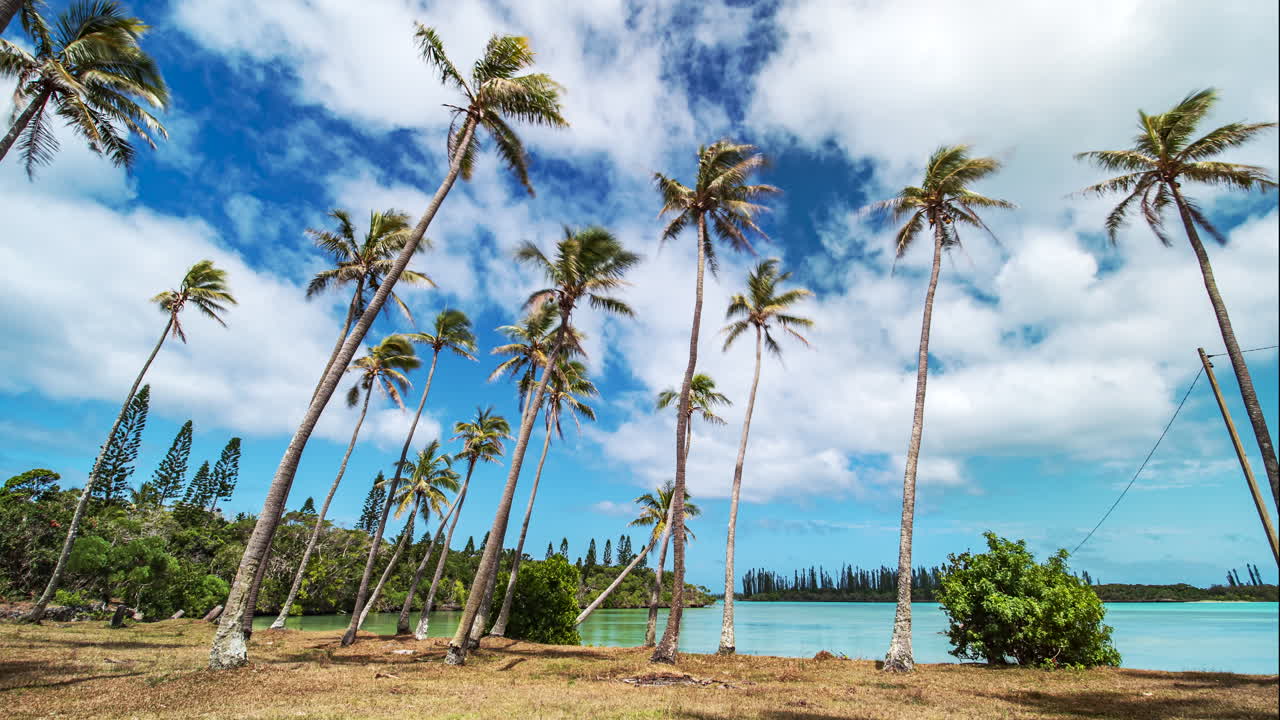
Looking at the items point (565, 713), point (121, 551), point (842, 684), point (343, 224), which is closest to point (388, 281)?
point (343, 224)

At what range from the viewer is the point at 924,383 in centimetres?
Answer: 1903

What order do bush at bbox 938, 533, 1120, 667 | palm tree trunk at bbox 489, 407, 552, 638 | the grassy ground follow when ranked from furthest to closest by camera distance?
palm tree trunk at bbox 489, 407, 552, 638, bush at bbox 938, 533, 1120, 667, the grassy ground

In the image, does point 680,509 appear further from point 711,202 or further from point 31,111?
point 31,111

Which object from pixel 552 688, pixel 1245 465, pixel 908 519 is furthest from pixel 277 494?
pixel 1245 465

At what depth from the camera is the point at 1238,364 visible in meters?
15.6

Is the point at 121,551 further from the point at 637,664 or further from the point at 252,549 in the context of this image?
the point at 637,664

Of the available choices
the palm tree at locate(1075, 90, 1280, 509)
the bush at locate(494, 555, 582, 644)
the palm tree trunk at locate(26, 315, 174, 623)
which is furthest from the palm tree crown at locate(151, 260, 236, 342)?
the palm tree at locate(1075, 90, 1280, 509)

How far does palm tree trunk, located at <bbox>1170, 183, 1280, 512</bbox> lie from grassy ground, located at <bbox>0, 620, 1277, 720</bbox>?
5.23 m

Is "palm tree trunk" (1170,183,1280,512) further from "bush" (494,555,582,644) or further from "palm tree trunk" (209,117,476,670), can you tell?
"bush" (494,555,582,644)

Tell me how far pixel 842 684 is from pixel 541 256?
16.9 m

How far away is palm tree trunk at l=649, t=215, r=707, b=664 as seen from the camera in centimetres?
1725

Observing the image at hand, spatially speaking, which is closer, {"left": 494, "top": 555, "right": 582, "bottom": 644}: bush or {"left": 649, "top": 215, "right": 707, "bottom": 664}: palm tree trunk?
{"left": 649, "top": 215, "right": 707, "bottom": 664}: palm tree trunk

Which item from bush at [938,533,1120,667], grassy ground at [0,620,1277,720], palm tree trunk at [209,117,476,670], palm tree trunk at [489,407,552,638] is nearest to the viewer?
grassy ground at [0,620,1277,720]

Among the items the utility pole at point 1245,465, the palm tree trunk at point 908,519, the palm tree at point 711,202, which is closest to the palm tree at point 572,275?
the palm tree at point 711,202
